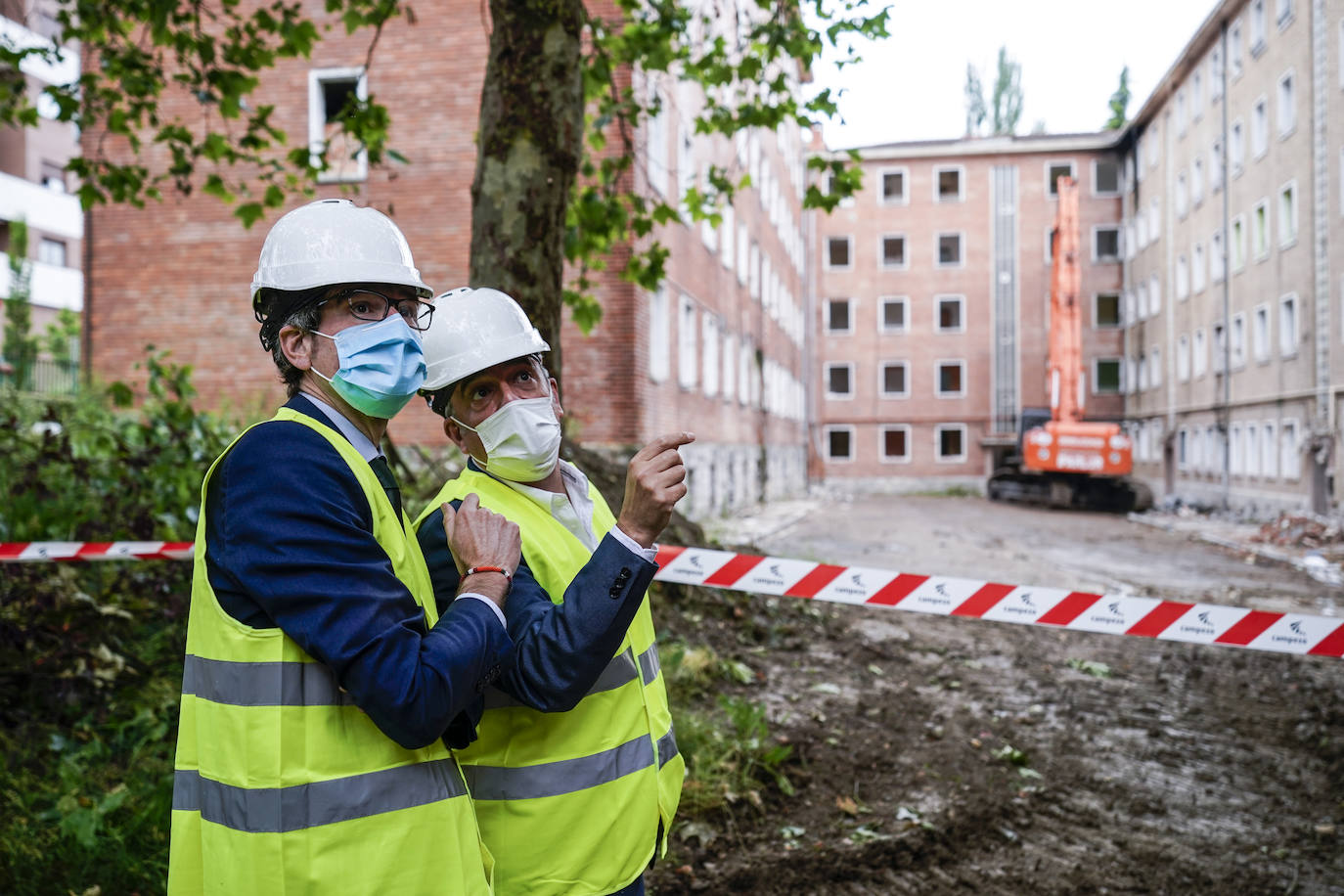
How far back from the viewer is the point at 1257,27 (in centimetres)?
2775

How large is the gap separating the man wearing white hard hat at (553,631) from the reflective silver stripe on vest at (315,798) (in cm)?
26

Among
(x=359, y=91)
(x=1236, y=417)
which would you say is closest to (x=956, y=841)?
(x=359, y=91)

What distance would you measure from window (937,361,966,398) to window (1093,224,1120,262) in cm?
766

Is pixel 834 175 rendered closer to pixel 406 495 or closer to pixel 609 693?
pixel 406 495

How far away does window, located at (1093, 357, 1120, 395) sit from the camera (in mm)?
46844

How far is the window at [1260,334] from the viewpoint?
2938 cm

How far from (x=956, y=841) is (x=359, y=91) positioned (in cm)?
1708

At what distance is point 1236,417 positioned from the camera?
31.6m

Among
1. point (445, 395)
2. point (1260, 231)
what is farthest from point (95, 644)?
point (1260, 231)

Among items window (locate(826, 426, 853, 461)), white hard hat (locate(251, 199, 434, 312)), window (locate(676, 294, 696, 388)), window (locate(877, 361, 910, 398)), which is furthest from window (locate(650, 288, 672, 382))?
window (locate(877, 361, 910, 398))

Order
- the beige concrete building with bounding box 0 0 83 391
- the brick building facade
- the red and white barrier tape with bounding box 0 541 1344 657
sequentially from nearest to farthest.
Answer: the red and white barrier tape with bounding box 0 541 1344 657
the brick building facade
the beige concrete building with bounding box 0 0 83 391

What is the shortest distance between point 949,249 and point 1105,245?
22.4 ft

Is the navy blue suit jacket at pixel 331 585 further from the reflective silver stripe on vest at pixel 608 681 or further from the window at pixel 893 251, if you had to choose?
the window at pixel 893 251

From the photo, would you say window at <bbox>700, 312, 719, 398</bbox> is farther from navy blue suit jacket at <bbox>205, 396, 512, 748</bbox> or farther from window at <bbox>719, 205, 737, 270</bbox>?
navy blue suit jacket at <bbox>205, 396, 512, 748</bbox>
